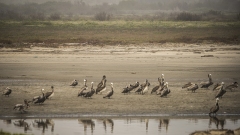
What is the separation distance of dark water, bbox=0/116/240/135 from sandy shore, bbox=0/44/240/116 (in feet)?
2.46

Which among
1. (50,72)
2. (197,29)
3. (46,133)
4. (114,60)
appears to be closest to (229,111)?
(46,133)

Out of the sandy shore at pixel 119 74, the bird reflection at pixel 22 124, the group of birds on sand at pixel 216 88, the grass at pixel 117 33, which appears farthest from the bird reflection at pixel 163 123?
the grass at pixel 117 33

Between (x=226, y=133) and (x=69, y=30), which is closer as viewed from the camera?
(x=226, y=133)

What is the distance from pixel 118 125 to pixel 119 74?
9.28 meters

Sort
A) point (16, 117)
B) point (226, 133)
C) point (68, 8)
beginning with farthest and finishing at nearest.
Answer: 1. point (68, 8)
2. point (16, 117)
3. point (226, 133)

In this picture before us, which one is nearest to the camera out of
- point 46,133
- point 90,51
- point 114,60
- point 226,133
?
point 226,133

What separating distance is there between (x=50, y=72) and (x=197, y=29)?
89.0 feet

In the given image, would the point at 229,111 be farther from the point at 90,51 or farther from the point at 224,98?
the point at 90,51

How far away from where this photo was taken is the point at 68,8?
109750mm

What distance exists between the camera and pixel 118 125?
14.1 m

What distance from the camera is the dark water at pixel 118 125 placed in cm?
1334

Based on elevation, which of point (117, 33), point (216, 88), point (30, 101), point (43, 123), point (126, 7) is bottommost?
point (43, 123)

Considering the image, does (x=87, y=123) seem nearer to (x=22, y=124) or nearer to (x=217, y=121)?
(x=22, y=124)

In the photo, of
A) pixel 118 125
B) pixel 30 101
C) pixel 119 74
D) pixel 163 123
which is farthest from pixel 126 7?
pixel 118 125
